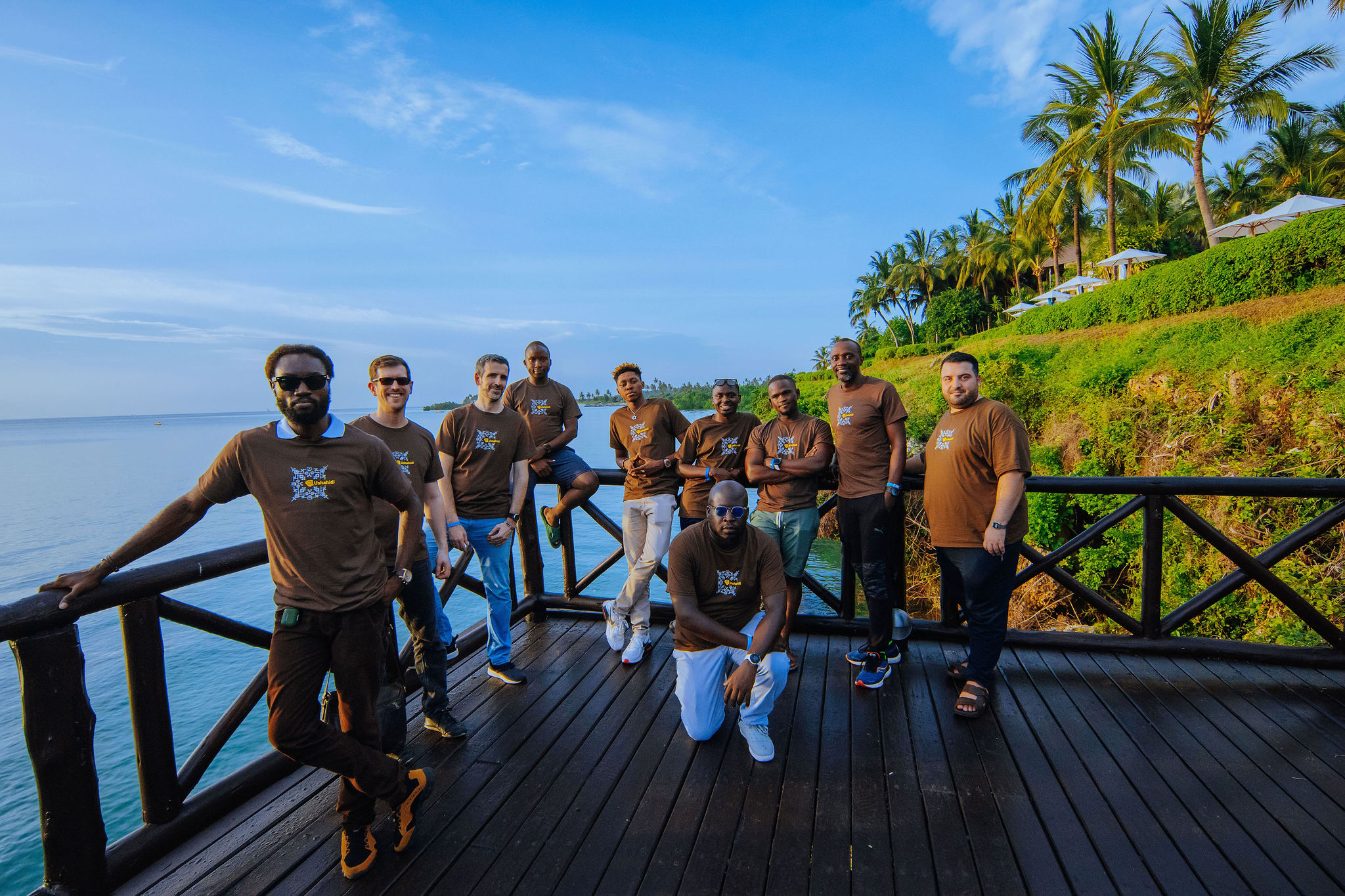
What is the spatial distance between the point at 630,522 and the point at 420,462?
1496mm

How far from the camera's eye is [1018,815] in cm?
238

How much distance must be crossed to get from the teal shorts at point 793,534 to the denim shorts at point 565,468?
4.53 ft

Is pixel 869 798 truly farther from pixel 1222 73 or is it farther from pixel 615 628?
pixel 1222 73

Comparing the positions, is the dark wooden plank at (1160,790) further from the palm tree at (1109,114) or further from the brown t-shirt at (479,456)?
the palm tree at (1109,114)

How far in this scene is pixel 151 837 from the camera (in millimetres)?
2264

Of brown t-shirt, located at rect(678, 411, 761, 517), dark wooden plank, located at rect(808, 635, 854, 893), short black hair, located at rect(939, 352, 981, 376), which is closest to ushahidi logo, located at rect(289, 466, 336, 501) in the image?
dark wooden plank, located at rect(808, 635, 854, 893)

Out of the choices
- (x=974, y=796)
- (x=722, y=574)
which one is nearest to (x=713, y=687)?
(x=722, y=574)

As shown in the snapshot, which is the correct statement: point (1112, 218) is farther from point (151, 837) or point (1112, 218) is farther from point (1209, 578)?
point (151, 837)

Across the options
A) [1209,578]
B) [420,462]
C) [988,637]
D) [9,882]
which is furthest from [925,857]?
[1209,578]

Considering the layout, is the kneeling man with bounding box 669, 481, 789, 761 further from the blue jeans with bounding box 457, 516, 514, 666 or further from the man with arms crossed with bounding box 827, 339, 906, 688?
the blue jeans with bounding box 457, 516, 514, 666

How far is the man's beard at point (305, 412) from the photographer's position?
2096mm

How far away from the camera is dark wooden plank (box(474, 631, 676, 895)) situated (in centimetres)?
215

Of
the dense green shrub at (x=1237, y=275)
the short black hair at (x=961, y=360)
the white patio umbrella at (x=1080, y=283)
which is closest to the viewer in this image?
the short black hair at (x=961, y=360)

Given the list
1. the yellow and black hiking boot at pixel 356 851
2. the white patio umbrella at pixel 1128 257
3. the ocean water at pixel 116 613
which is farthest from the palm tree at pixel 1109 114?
the yellow and black hiking boot at pixel 356 851
